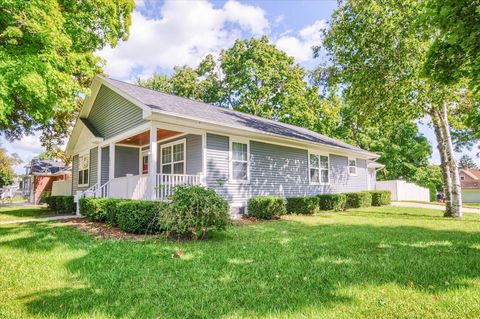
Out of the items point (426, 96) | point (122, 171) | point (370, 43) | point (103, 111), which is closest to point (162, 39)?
point (103, 111)

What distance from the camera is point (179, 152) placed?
12180 millimetres

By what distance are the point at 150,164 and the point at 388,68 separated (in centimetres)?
1033

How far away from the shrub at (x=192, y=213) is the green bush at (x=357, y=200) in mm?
11676

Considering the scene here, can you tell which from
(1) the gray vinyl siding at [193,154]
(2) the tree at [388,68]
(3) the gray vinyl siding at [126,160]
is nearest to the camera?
(1) the gray vinyl siding at [193,154]

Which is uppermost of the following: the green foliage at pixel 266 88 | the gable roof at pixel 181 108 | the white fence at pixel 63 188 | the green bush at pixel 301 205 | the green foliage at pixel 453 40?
the green foliage at pixel 266 88

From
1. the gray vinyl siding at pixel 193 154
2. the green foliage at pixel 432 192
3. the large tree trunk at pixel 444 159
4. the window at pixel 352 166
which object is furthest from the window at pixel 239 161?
the green foliage at pixel 432 192

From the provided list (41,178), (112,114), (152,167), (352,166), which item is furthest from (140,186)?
(41,178)

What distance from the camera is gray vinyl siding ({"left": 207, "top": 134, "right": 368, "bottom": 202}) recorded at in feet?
36.5

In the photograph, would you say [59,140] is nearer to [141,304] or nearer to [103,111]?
[103,111]

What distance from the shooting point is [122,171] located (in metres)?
13.8

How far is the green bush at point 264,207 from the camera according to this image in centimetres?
1117

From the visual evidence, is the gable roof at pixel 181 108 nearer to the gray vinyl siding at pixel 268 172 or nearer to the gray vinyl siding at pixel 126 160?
the gray vinyl siding at pixel 268 172

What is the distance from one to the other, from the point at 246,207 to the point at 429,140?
1412 inches

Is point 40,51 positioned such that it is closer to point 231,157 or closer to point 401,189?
point 231,157
